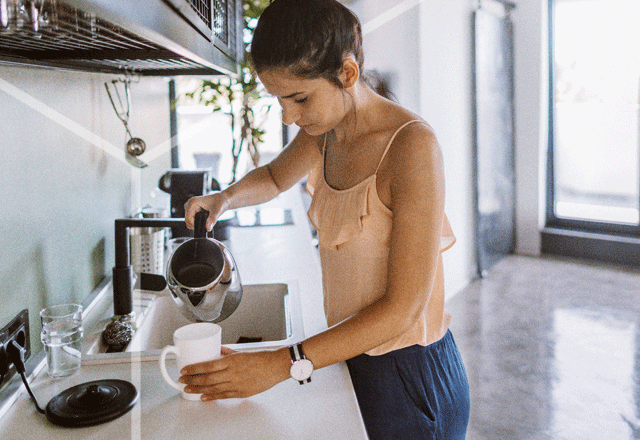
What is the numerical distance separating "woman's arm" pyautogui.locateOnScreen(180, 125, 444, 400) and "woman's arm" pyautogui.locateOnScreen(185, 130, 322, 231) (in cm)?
44

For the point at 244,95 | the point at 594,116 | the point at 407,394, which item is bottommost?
the point at 407,394

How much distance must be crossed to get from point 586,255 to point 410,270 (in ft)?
13.7

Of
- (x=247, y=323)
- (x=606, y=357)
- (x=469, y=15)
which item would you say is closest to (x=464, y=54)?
(x=469, y=15)

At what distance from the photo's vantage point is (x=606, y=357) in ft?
9.05

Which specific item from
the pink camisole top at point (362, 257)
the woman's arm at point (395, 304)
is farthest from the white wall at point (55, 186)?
the pink camisole top at point (362, 257)

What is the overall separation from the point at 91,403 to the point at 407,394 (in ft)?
1.76

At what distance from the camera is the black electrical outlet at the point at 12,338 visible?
889 mm

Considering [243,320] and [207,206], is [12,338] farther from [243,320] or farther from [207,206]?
[243,320]

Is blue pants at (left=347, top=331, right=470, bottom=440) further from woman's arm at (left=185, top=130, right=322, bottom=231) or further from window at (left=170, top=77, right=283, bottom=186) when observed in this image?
window at (left=170, top=77, right=283, bottom=186)

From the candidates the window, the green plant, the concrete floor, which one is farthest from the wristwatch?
the green plant

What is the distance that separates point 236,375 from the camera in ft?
2.68

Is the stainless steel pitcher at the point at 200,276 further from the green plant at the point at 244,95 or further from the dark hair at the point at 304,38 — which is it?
the green plant at the point at 244,95

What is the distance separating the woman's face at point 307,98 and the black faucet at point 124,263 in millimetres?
405

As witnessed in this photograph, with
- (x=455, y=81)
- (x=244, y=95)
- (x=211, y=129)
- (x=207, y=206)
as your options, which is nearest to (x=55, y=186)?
(x=207, y=206)
